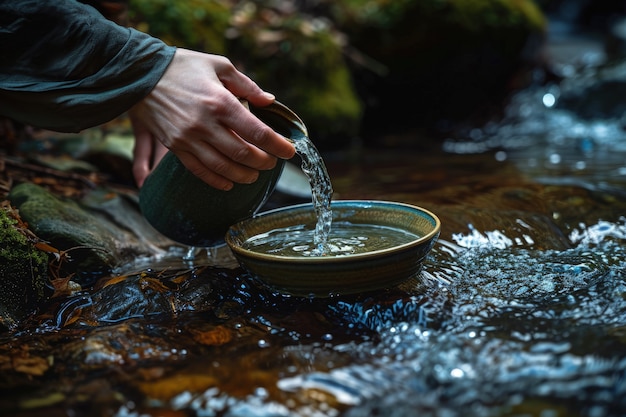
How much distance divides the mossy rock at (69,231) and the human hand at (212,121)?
86 centimetres

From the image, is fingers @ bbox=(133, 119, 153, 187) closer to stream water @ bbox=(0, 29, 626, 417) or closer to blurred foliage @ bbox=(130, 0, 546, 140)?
stream water @ bbox=(0, 29, 626, 417)

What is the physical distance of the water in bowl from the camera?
2.55 meters

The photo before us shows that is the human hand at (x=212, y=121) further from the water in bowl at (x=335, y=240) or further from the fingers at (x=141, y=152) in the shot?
the fingers at (x=141, y=152)

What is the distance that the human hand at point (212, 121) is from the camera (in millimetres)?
2254

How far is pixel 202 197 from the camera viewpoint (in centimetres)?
260

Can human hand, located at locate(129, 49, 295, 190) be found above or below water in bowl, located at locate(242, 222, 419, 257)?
above

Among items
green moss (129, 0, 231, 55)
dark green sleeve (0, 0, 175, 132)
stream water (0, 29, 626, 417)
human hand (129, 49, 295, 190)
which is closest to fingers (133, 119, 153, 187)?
stream water (0, 29, 626, 417)

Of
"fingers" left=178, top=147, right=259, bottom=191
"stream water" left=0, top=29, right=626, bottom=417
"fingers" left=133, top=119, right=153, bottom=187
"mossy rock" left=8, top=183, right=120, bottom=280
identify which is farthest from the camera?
"fingers" left=133, top=119, right=153, bottom=187

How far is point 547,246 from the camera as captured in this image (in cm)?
312

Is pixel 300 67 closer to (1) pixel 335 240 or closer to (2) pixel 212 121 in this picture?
(1) pixel 335 240

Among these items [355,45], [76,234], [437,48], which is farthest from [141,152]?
[437,48]

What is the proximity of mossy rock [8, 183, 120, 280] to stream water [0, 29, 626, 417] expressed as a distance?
16 cm

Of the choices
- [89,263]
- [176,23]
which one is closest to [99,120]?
[89,263]

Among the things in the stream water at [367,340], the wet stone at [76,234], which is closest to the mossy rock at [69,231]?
the wet stone at [76,234]
